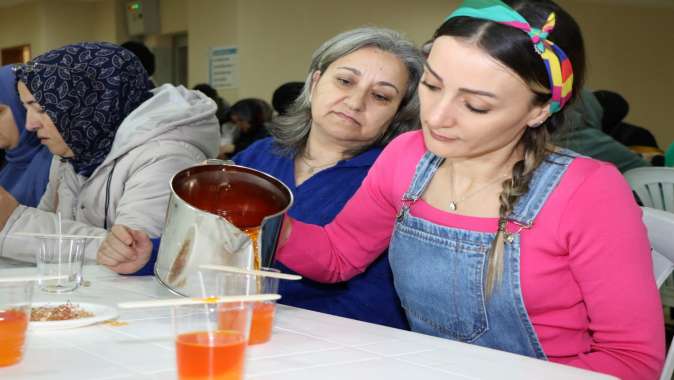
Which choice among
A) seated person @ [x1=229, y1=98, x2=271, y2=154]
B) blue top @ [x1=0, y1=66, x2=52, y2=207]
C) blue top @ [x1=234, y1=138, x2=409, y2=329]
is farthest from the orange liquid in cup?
seated person @ [x1=229, y1=98, x2=271, y2=154]

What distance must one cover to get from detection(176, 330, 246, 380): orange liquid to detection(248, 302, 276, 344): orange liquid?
0.24 m

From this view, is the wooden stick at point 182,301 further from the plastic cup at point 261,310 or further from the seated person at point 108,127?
the seated person at point 108,127

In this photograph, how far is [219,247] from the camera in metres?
1.11

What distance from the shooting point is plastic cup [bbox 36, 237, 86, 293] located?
→ 4.50ft

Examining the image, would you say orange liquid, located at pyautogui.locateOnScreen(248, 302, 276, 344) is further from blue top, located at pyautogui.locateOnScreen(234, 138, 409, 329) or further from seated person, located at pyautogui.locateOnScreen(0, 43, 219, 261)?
seated person, located at pyautogui.locateOnScreen(0, 43, 219, 261)

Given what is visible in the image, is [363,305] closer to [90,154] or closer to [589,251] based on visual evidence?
[589,251]

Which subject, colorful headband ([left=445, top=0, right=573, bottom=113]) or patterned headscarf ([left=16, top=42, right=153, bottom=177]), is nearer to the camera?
colorful headband ([left=445, top=0, right=573, bottom=113])

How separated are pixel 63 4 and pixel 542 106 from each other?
9.04 meters

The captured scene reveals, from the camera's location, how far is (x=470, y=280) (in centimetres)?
138

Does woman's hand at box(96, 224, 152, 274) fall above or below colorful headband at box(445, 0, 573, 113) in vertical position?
below

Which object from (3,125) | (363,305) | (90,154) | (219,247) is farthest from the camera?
(3,125)

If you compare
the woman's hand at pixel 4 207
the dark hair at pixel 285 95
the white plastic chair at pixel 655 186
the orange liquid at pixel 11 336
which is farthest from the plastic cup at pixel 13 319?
the dark hair at pixel 285 95

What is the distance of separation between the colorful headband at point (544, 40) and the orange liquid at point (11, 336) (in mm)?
917

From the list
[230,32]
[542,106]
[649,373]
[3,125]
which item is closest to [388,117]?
[542,106]
